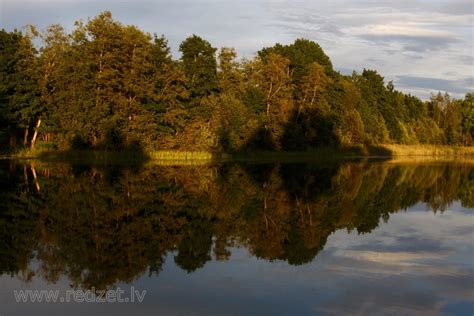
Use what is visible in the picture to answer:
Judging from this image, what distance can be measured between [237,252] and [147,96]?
4536 centimetres

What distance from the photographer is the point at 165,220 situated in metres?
14.2

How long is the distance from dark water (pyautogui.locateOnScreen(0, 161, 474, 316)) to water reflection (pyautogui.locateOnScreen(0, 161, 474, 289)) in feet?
0.15

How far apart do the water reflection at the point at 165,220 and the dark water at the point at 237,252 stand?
0.15 feet

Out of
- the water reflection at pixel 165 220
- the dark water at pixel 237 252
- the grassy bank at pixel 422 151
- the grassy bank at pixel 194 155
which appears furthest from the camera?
the grassy bank at pixel 422 151

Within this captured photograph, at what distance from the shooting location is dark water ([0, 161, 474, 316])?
766 centimetres

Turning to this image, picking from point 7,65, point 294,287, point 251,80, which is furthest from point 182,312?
point 251,80

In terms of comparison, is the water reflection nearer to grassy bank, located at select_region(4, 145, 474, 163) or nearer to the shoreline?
grassy bank, located at select_region(4, 145, 474, 163)

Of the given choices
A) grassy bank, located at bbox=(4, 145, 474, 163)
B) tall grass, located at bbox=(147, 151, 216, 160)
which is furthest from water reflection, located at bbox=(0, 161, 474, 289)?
tall grass, located at bbox=(147, 151, 216, 160)

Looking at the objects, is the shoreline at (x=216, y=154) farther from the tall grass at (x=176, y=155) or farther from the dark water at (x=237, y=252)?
the dark water at (x=237, y=252)

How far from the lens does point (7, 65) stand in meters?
52.2

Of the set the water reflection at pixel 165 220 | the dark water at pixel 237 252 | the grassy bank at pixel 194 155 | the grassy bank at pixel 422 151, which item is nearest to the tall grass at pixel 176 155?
the grassy bank at pixel 194 155

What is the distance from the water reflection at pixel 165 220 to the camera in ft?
31.8

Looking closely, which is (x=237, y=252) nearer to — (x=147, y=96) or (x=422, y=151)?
(x=147, y=96)

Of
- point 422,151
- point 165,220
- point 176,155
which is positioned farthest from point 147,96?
point 422,151
